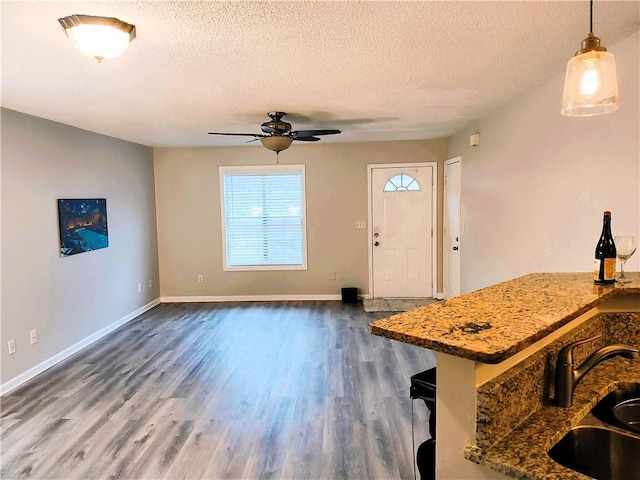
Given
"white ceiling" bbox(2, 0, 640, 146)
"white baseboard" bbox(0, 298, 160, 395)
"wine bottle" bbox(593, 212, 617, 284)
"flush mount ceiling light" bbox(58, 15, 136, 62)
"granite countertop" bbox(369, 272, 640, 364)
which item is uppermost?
"white ceiling" bbox(2, 0, 640, 146)

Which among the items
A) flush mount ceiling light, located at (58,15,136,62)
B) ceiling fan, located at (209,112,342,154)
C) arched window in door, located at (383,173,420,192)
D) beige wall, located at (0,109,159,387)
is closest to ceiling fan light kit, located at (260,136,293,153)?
ceiling fan, located at (209,112,342,154)

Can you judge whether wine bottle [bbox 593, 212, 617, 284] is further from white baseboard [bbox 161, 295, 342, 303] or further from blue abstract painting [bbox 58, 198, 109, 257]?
white baseboard [bbox 161, 295, 342, 303]

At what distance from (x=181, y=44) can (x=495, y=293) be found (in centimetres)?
204

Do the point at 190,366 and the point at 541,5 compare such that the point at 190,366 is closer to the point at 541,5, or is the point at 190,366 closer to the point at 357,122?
the point at 357,122

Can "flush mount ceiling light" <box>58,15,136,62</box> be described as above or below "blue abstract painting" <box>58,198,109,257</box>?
above

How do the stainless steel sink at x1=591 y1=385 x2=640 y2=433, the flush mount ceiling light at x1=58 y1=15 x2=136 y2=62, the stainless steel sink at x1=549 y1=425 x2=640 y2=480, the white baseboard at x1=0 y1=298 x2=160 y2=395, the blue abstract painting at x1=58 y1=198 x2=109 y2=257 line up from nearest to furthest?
the stainless steel sink at x1=549 y1=425 x2=640 y2=480
the stainless steel sink at x1=591 y1=385 x2=640 y2=433
the flush mount ceiling light at x1=58 y1=15 x2=136 y2=62
the white baseboard at x1=0 y1=298 x2=160 y2=395
the blue abstract painting at x1=58 y1=198 x2=109 y2=257

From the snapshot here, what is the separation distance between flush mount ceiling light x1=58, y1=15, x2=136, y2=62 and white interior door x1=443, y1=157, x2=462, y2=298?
440 centimetres

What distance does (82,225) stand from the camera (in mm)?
4566

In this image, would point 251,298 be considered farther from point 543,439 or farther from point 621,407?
point 543,439

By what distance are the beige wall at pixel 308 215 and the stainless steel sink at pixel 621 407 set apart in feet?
16.5

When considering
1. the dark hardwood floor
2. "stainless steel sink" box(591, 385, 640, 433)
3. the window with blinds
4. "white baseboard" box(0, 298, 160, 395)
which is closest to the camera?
"stainless steel sink" box(591, 385, 640, 433)

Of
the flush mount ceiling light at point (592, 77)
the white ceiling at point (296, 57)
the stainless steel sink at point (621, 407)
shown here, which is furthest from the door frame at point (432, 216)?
the stainless steel sink at point (621, 407)

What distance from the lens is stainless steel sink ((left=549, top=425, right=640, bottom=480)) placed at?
1.17m

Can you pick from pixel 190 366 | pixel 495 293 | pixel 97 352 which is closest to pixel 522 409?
pixel 495 293
